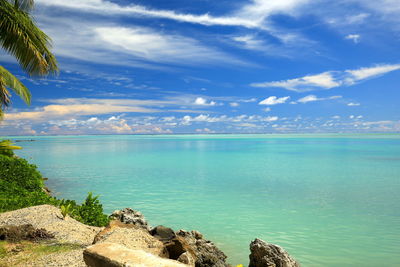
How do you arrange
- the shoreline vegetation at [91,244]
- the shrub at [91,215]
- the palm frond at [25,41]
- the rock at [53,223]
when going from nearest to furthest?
the shoreline vegetation at [91,244], the rock at [53,223], the palm frond at [25,41], the shrub at [91,215]

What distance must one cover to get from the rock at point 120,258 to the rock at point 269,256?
416 centimetres

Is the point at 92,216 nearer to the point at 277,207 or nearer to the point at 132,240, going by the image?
the point at 132,240

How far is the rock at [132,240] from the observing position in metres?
7.71

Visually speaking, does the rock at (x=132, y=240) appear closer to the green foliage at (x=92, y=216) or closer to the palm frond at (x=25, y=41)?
the green foliage at (x=92, y=216)

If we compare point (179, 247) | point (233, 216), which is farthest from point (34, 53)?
point (233, 216)

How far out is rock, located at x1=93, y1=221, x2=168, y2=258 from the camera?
25.3ft

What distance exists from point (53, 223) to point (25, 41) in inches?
230

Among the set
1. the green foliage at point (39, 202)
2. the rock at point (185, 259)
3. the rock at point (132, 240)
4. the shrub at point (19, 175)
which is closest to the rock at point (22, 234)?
the rock at point (132, 240)

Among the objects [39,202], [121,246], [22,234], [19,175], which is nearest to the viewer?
[121,246]

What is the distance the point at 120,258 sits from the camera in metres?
4.86

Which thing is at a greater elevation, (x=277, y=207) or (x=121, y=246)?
(x=121, y=246)

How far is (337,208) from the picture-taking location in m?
18.1

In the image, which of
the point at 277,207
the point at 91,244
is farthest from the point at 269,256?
the point at 277,207

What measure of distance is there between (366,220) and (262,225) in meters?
5.04
